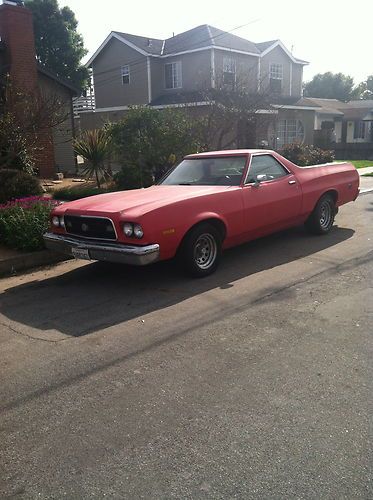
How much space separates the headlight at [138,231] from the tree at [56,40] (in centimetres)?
3376

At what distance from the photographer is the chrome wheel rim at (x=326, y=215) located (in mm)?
8012

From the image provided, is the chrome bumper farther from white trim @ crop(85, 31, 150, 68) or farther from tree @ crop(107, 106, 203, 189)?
white trim @ crop(85, 31, 150, 68)

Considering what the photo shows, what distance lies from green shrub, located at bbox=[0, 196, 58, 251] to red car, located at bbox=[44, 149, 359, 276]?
0.88 meters

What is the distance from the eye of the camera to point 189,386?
3.43 metres

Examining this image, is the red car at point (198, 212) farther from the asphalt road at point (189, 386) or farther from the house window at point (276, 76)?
the house window at point (276, 76)

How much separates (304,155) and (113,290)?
15.6 metres

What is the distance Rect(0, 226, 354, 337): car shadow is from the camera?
4.84 metres

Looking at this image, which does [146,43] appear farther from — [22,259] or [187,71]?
[22,259]

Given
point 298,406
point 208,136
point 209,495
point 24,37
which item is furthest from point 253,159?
point 24,37

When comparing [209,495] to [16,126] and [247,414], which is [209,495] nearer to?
[247,414]

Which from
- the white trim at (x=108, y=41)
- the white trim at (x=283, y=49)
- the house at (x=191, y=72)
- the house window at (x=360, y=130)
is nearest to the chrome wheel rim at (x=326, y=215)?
the house at (x=191, y=72)

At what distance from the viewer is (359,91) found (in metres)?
76.9

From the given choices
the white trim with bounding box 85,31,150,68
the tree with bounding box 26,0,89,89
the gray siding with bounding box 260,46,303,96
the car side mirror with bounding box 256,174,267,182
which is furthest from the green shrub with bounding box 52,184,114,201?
the tree with bounding box 26,0,89,89

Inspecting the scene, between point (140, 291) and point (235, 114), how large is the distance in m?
12.1
